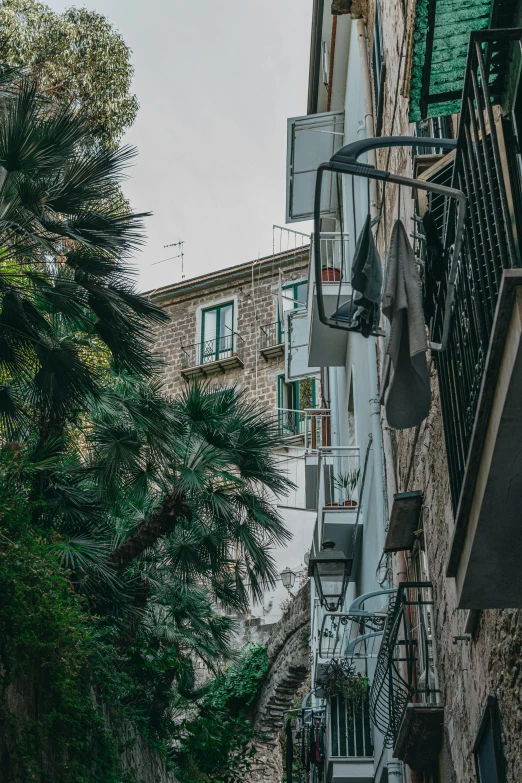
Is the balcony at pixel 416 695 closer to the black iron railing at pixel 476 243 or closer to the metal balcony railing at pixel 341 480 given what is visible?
the black iron railing at pixel 476 243

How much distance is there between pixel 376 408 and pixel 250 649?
14.5 metres

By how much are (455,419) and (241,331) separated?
27174 millimetres

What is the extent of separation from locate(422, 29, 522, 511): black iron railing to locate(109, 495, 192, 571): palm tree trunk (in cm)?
797

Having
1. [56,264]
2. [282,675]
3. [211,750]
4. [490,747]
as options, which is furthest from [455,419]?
[282,675]

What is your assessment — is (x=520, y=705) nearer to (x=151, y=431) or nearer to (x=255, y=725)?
(x=151, y=431)

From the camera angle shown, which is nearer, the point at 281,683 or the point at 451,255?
the point at 451,255

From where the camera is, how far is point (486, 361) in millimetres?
3219

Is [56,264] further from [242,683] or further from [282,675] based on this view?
[242,683]

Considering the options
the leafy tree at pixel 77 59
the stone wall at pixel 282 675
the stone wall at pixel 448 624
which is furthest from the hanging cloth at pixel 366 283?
the leafy tree at pixel 77 59

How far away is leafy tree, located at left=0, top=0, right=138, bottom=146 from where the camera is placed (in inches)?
956

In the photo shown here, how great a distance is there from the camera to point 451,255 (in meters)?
4.46

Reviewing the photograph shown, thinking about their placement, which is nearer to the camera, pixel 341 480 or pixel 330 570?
pixel 330 570

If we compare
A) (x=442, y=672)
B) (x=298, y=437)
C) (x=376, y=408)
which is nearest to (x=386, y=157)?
(x=376, y=408)

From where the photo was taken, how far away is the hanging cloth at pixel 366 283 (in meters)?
4.64
